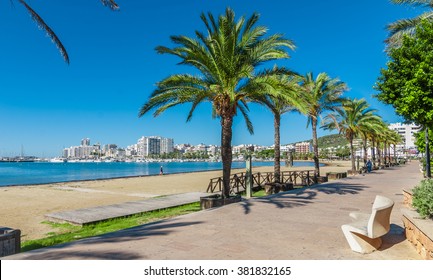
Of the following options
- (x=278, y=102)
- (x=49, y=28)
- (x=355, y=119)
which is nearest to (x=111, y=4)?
(x=49, y=28)

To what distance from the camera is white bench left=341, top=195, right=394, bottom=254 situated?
187 inches

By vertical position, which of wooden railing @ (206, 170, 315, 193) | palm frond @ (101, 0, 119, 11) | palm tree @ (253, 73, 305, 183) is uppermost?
palm frond @ (101, 0, 119, 11)

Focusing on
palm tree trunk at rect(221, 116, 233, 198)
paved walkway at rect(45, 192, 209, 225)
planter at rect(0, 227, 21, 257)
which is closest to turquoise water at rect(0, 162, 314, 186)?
paved walkway at rect(45, 192, 209, 225)

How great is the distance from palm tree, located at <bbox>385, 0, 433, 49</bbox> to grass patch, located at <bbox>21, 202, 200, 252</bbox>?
1068 cm

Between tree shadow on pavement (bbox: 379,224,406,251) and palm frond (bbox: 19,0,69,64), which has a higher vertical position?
palm frond (bbox: 19,0,69,64)

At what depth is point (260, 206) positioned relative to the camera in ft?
31.4

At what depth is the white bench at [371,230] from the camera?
474 centimetres

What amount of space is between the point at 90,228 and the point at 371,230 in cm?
718

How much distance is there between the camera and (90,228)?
875 centimetres

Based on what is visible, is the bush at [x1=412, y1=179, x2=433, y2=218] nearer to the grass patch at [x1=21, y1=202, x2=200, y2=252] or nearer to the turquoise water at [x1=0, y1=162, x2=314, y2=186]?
the grass patch at [x1=21, y1=202, x2=200, y2=252]

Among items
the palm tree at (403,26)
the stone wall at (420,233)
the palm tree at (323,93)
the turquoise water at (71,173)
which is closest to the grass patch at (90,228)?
the stone wall at (420,233)

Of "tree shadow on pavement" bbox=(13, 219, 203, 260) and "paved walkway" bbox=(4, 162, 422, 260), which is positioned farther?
"paved walkway" bbox=(4, 162, 422, 260)
